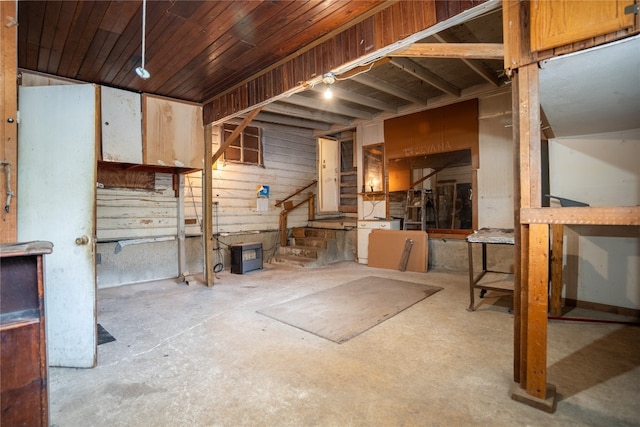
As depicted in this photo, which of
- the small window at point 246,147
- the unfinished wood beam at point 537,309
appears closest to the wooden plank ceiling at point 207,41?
the unfinished wood beam at point 537,309

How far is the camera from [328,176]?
24.8 ft

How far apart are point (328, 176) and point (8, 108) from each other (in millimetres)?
5967

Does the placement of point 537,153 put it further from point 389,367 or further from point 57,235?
point 57,235

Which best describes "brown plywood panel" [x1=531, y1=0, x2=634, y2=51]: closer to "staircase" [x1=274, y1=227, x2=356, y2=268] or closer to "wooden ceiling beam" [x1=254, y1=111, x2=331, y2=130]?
"staircase" [x1=274, y1=227, x2=356, y2=268]

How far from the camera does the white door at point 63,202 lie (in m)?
2.30

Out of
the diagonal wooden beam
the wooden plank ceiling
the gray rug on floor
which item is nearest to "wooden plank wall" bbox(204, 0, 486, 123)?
the wooden plank ceiling

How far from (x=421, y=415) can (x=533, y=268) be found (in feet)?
3.64

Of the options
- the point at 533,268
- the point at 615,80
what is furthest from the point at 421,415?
the point at 615,80

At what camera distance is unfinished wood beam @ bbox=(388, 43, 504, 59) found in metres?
2.16

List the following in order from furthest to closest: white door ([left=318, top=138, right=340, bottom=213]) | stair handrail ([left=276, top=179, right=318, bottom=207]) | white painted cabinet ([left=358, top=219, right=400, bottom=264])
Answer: white door ([left=318, top=138, right=340, bottom=213]) → stair handrail ([left=276, top=179, right=318, bottom=207]) → white painted cabinet ([left=358, top=219, right=400, bottom=264])

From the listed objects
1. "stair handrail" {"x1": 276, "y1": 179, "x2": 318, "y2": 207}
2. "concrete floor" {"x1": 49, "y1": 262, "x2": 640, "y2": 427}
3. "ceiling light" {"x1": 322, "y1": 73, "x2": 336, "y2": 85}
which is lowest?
"concrete floor" {"x1": 49, "y1": 262, "x2": 640, "y2": 427}

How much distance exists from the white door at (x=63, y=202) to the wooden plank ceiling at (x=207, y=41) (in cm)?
82

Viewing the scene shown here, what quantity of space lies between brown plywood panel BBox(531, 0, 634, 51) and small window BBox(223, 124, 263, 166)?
5479 mm

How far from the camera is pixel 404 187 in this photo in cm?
734
